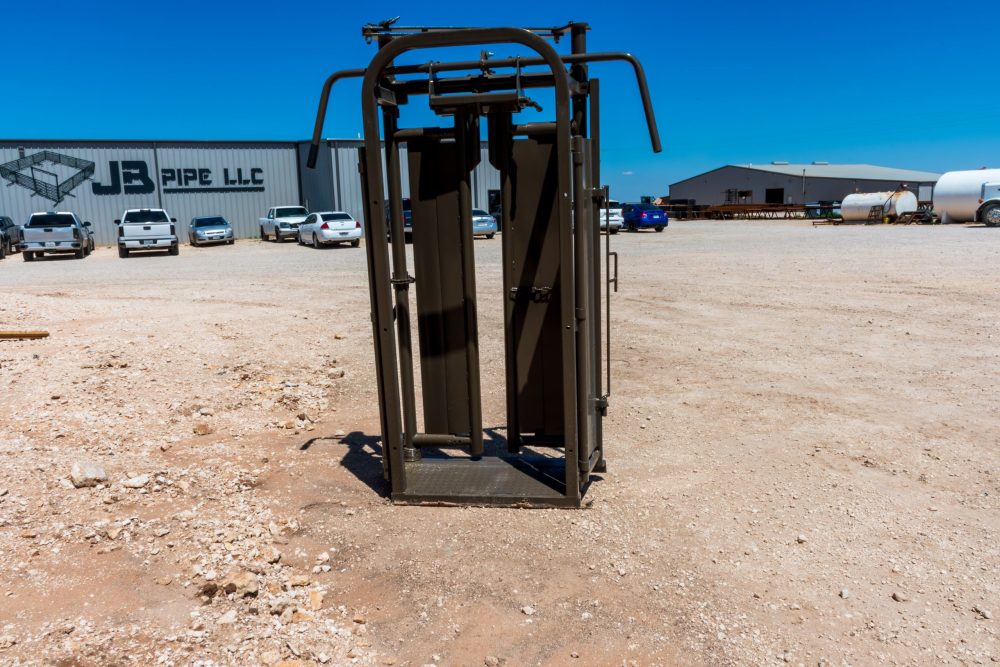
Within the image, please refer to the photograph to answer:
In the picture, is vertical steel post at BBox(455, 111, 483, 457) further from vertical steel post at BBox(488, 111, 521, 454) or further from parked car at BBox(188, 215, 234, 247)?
parked car at BBox(188, 215, 234, 247)

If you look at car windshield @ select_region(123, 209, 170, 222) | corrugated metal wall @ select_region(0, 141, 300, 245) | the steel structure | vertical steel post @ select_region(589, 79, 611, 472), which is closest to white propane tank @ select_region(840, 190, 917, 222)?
corrugated metal wall @ select_region(0, 141, 300, 245)

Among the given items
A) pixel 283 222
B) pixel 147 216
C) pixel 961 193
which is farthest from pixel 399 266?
pixel 961 193

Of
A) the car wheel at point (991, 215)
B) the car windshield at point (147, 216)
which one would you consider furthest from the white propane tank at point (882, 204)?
the car windshield at point (147, 216)

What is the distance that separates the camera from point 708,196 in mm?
74250

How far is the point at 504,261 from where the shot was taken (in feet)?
14.5

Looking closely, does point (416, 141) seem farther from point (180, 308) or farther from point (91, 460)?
point (180, 308)

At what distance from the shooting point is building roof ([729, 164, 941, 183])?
6812cm

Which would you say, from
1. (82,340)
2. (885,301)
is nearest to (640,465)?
(82,340)

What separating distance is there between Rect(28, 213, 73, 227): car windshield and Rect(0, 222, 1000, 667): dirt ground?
65.7ft

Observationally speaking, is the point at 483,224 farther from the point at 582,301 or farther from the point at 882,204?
the point at 582,301

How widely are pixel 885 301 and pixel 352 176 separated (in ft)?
105

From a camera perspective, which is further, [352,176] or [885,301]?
[352,176]

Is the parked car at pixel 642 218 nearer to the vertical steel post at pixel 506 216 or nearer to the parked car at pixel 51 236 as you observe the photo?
the parked car at pixel 51 236

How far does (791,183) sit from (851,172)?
29.3ft
